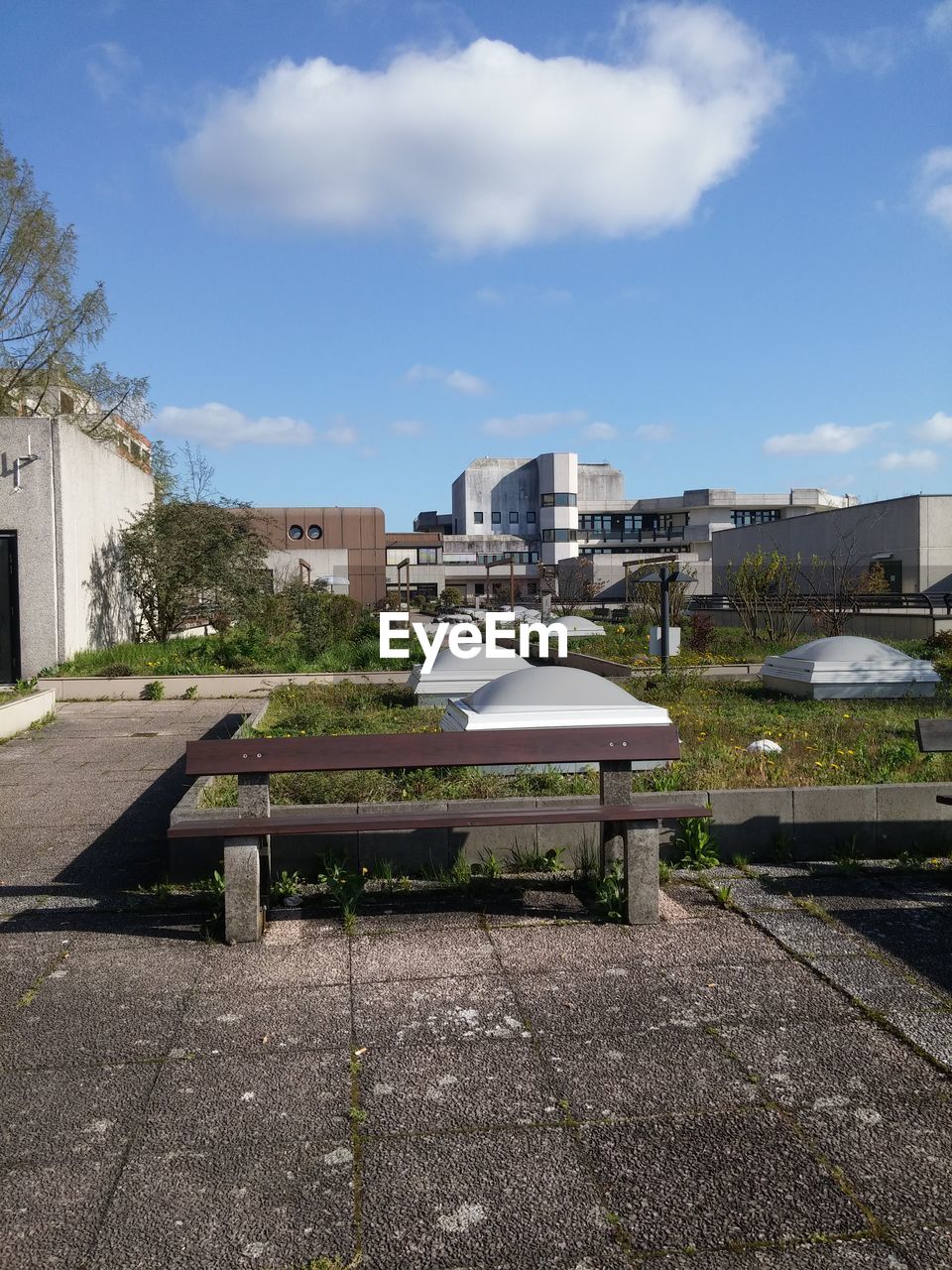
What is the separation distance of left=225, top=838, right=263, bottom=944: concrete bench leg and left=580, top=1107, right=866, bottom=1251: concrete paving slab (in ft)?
7.03

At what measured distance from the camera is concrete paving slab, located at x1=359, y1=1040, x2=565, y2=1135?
3105 mm

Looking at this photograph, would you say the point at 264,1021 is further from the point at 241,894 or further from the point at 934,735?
the point at 934,735

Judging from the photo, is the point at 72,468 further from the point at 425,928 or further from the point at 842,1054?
the point at 842,1054

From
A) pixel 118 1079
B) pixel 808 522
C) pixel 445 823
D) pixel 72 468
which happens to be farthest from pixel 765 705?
pixel 808 522

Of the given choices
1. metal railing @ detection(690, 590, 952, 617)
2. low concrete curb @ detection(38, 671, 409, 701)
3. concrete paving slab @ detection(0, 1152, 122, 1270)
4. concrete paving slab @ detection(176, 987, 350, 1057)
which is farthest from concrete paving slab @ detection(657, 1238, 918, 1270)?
metal railing @ detection(690, 590, 952, 617)

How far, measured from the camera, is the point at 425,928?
490 centimetres

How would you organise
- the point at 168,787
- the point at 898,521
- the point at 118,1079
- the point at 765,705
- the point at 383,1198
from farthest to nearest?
the point at 898,521 < the point at 765,705 < the point at 168,787 < the point at 118,1079 < the point at 383,1198

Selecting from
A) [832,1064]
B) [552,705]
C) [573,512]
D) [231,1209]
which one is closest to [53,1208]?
[231,1209]

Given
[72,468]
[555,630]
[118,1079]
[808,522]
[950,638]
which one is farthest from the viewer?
[808,522]

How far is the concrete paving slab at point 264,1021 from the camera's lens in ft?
12.0

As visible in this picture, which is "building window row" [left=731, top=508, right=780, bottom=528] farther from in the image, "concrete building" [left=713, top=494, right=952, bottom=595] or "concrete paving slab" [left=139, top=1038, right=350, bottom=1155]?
"concrete paving slab" [left=139, top=1038, right=350, bottom=1155]

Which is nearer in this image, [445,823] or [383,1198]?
[383,1198]

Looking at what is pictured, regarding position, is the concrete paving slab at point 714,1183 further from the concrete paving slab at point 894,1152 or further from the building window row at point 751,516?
the building window row at point 751,516

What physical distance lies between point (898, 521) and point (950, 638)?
2218 cm
